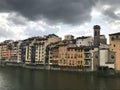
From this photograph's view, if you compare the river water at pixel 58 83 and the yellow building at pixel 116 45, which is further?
the yellow building at pixel 116 45

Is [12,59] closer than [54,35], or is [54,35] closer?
[54,35]

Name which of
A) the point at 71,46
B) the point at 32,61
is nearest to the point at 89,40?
the point at 71,46

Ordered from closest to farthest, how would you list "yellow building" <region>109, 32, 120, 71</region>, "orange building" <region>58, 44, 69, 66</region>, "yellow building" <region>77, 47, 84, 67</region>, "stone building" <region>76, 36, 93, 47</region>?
"yellow building" <region>109, 32, 120, 71</region>, "yellow building" <region>77, 47, 84, 67</region>, "orange building" <region>58, 44, 69, 66</region>, "stone building" <region>76, 36, 93, 47</region>

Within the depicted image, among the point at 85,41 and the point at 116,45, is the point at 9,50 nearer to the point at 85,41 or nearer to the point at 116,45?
the point at 85,41

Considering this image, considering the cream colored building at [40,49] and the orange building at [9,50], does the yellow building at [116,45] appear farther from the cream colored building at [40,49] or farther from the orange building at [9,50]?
the orange building at [9,50]

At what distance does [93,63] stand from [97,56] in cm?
326

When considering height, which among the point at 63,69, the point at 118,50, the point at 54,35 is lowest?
the point at 63,69

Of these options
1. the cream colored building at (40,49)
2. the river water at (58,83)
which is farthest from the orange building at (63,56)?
the river water at (58,83)

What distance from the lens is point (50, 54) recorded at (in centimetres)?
13388

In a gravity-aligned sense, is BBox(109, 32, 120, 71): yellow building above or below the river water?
above

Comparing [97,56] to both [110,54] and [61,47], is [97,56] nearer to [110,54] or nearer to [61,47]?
[110,54]

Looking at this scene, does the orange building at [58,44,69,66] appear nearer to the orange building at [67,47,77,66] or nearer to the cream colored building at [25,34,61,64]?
the orange building at [67,47,77,66]


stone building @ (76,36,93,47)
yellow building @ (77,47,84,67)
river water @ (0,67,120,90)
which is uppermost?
stone building @ (76,36,93,47)

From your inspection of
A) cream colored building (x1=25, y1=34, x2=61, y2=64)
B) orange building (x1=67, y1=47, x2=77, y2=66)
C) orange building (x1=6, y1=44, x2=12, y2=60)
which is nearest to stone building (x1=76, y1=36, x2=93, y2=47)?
orange building (x1=67, y1=47, x2=77, y2=66)
